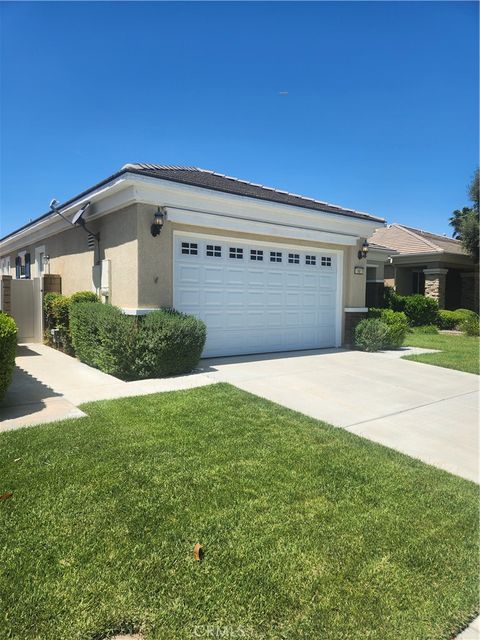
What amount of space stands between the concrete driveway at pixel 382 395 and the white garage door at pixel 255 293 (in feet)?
2.43

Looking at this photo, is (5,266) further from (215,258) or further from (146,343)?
(146,343)

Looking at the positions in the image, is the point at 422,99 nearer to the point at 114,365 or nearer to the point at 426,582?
the point at 114,365

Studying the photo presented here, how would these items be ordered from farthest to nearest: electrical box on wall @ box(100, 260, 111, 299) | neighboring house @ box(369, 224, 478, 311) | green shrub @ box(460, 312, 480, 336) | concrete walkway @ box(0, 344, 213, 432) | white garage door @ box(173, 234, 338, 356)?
neighboring house @ box(369, 224, 478, 311), green shrub @ box(460, 312, 480, 336), electrical box on wall @ box(100, 260, 111, 299), white garage door @ box(173, 234, 338, 356), concrete walkway @ box(0, 344, 213, 432)

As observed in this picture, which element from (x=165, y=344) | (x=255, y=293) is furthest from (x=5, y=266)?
(x=165, y=344)

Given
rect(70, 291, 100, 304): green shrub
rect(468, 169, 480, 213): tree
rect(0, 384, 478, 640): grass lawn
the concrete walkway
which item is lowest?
rect(0, 384, 478, 640): grass lawn

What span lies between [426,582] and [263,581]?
1013mm

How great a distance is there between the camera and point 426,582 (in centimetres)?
254

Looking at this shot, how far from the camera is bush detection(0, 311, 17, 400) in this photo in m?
5.43

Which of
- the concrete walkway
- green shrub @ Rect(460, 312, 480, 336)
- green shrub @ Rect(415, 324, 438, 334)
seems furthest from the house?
green shrub @ Rect(460, 312, 480, 336)

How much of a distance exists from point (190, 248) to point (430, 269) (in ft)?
55.8

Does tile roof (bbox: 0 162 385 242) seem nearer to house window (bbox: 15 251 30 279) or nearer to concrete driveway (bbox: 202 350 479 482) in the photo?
house window (bbox: 15 251 30 279)

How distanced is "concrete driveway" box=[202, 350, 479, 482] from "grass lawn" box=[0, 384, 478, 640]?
56 centimetres

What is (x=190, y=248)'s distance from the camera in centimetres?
948

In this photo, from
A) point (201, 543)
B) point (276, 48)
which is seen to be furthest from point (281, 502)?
point (276, 48)
